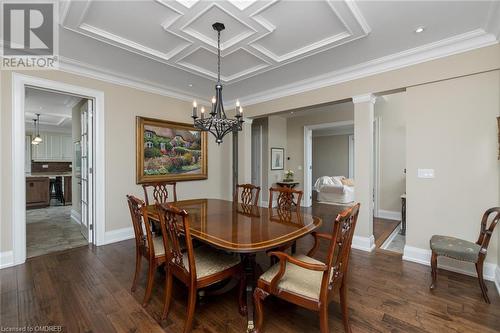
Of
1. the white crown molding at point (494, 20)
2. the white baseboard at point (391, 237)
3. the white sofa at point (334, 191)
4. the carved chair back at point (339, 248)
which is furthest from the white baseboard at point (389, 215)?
the carved chair back at point (339, 248)

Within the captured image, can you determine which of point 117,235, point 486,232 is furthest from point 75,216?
point 486,232

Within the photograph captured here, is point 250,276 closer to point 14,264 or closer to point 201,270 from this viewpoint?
point 201,270

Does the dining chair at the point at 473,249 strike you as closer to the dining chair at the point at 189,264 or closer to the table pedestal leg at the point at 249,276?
the table pedestal leg at the point at 249,276

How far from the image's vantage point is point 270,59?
2.95 m

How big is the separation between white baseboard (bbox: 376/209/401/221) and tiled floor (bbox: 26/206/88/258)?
18.6ft

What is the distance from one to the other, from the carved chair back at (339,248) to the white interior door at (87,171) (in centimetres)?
351

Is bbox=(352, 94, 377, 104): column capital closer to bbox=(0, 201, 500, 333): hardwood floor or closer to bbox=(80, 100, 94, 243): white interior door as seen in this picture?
bbox=(0, 201, 500, 333): hardwood floor

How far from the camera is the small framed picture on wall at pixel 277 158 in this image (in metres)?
6.29

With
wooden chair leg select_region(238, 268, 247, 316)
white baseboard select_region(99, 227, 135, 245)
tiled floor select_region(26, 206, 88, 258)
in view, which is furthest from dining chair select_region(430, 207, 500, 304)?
tiled floor select_region(26, 206, 88, 258)

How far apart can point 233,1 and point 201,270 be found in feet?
7.18

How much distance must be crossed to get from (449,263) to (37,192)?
8794 mm

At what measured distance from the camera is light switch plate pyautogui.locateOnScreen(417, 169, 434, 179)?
108 inches

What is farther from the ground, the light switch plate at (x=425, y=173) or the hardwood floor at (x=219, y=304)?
the light switch plate at (x=425, y=173)

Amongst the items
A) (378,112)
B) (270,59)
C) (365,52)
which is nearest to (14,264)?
(270,59)
